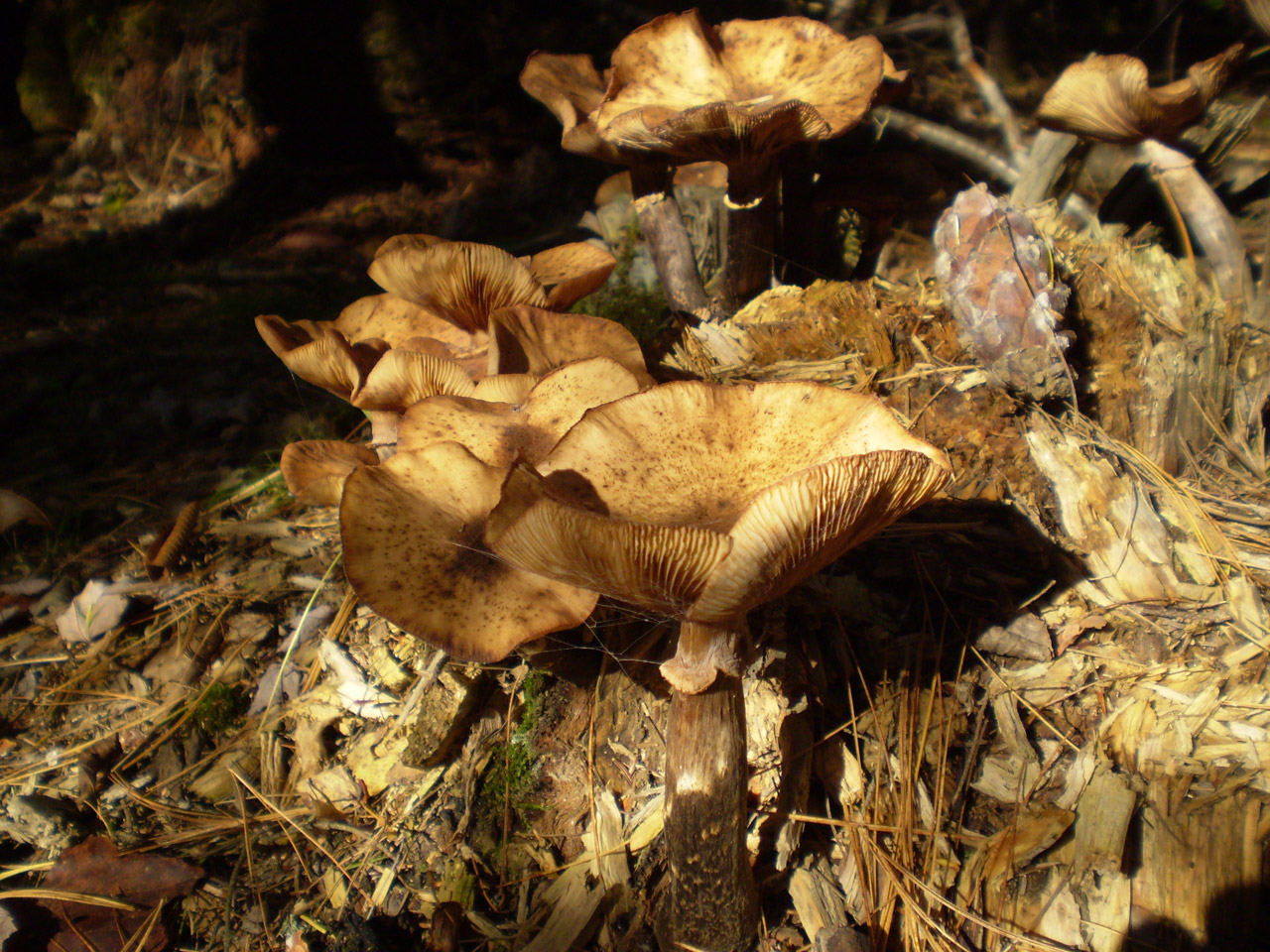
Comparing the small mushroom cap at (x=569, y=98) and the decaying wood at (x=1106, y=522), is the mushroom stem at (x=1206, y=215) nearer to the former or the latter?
the decaying wood at (x=1106, y=522)

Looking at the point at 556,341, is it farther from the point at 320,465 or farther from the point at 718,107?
the point at 718,107

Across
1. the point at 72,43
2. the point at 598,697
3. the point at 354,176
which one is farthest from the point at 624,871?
the point at 72,43

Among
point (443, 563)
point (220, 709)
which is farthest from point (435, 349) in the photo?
point (220, 709)

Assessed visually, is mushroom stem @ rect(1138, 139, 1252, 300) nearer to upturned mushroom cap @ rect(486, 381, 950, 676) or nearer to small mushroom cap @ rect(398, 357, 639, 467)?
upturned mushroom cap @ rect(486, 381, 950, 676)

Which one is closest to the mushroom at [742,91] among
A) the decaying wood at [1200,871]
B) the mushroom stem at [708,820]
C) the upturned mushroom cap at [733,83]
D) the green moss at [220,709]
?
the upturned mushroom cap at [733,83]

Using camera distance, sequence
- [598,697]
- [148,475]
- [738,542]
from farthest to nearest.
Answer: [148,475], [598,697], [738,542]

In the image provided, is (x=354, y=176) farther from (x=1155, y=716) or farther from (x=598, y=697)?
(x=1155, y=716)
